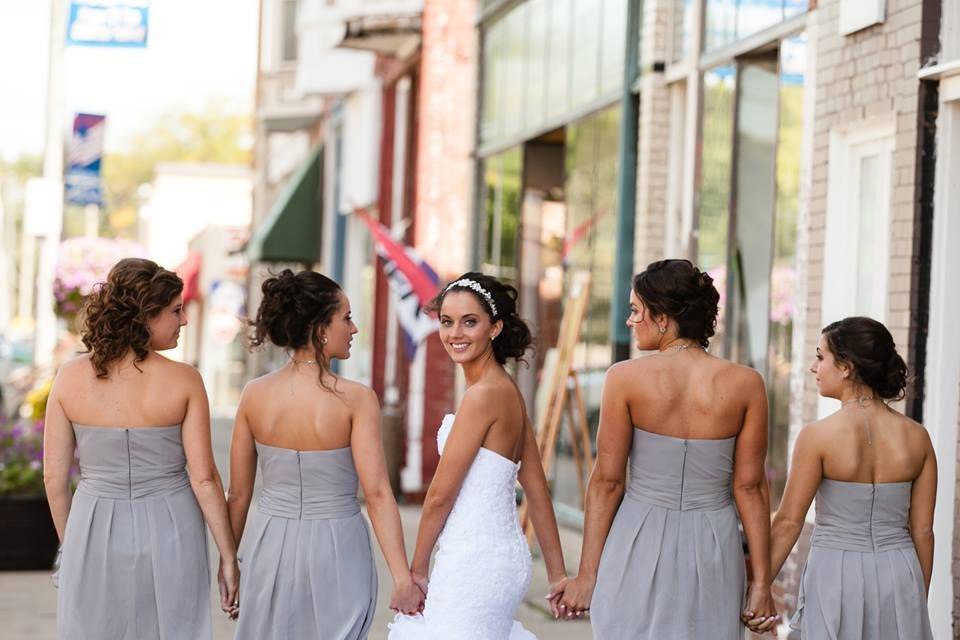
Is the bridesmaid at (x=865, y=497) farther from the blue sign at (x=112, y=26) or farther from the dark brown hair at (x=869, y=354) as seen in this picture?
the blue sign at (x=112, y=26)

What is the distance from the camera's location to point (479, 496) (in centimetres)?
513

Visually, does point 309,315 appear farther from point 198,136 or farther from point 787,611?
point 198,136

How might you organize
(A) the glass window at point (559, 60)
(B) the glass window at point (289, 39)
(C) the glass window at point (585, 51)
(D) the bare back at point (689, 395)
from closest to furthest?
(D) the bare back at point (689, 395) < (C) the glass window at point (585, 51) < (A) the glass window at point (559, 60) < (B) the glass window at point (289, 39)

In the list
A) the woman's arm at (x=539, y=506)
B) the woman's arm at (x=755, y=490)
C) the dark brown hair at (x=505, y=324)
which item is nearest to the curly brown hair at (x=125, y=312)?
the dark brown hair at (x=505, y=324)

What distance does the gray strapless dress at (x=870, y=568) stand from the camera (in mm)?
5035

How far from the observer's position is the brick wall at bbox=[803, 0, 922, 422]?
7.39 metres

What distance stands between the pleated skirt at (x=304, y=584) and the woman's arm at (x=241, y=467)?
0.58ft

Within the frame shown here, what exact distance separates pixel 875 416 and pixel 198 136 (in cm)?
8280

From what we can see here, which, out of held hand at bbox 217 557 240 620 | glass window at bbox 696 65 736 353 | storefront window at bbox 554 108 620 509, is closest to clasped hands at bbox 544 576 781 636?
held hand at bbox 217 557 240 620

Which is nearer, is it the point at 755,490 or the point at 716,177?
the point at 755,490

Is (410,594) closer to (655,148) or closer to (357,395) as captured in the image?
(357,395)

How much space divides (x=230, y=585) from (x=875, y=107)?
423cm

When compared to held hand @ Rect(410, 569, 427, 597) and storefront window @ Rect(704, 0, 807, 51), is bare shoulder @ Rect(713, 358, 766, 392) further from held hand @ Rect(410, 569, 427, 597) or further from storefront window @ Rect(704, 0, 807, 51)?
storefront window @ Rect(704, 0, 807, 51)

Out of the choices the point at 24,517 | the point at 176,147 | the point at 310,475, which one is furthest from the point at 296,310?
the point at 176,147
